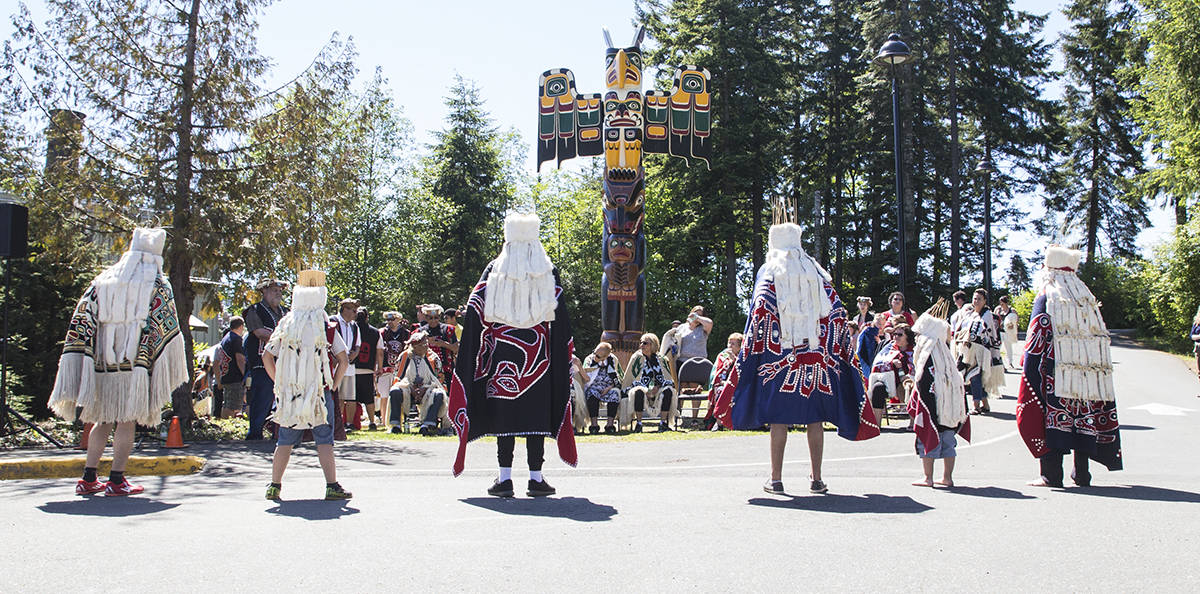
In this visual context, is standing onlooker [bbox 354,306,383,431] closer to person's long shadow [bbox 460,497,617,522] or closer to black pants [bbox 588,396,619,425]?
black pants [bbox 588,396,619,425]

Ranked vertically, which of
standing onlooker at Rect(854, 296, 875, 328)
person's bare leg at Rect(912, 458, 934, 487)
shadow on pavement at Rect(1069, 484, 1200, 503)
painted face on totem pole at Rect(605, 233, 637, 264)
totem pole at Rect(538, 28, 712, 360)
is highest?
totem pole at Rect(538, 28, 712, 360)

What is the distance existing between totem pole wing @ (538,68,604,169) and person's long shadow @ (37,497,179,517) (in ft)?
52.1

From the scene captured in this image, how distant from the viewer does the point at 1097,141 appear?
44844mm

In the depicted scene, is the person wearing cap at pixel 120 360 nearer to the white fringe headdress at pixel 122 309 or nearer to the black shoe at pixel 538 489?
the white fringe headdress at pixel 122 309

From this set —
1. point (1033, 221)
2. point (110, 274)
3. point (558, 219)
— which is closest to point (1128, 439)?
point (110, 274)

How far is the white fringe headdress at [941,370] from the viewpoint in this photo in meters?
8.21

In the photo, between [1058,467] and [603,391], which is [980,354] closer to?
[603,391]

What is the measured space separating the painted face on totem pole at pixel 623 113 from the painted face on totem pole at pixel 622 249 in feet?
4.26

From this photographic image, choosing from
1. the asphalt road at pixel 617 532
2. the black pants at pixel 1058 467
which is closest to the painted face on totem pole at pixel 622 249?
the asphalt road at pixel 617 532

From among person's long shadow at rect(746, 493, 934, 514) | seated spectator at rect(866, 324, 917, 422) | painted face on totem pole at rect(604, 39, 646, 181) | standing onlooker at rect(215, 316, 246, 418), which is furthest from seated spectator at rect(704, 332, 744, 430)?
painted face on totem pole at rect(604, 39, 646, 181)

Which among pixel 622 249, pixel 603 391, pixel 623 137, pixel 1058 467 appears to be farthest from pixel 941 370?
pixel 623 137

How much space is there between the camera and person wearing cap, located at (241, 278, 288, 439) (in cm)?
1135

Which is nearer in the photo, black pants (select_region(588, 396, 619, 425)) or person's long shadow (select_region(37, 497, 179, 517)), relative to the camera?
person's long shadow (select_region(37, 497, 179, 517))

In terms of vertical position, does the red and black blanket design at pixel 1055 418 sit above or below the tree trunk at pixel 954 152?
below
